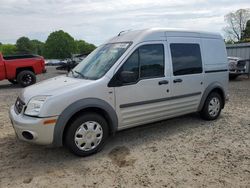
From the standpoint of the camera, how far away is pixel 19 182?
12.5 ft

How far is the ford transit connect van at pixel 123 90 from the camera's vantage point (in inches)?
167

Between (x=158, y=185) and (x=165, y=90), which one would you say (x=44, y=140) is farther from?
(x=165, y=90)

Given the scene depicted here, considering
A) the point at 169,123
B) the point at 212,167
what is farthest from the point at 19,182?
the point at 169,123

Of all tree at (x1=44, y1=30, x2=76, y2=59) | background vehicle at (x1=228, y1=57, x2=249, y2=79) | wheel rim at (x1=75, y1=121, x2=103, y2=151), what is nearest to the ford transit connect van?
wheel rim at (x1=75, y1=121, x2=103, y2=151)

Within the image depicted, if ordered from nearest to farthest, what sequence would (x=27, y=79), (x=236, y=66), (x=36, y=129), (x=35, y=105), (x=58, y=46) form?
(x=36, y=129)
(x=35, y=105)
(x=27, y=79)
(x=236, y=66)
(x=58, y=46)

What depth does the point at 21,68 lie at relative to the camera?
13461mm

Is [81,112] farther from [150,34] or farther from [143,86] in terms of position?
[150,34]

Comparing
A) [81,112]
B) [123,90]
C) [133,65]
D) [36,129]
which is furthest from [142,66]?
[36,129]

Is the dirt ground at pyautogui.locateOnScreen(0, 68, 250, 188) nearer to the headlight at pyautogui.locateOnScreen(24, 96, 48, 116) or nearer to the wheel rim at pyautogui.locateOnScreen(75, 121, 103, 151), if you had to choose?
the wheel rim at pyautogui.locateOnScreen(75, 121, 103, 151)

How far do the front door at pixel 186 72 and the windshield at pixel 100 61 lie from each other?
3.50 feet

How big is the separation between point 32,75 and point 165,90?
9779 mm

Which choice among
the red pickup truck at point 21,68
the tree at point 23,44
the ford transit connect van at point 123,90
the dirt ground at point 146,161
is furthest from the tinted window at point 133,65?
the tree at point 23,44

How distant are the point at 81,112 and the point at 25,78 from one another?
9.98m

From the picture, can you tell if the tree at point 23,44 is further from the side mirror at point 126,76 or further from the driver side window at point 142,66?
the side mirror at point 126,76
